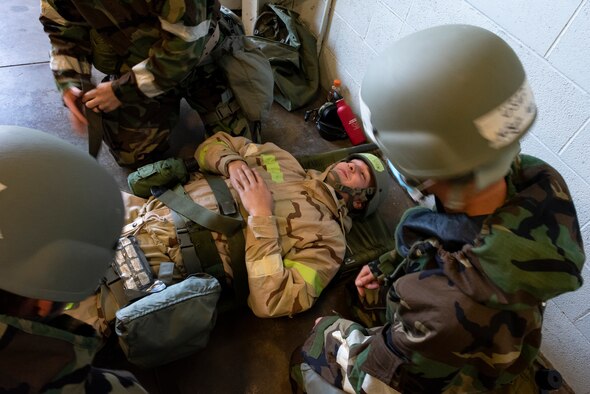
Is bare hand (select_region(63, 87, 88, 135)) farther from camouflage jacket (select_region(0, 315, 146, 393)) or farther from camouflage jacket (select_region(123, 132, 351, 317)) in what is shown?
camouflage jacket (select_region(0, 315, 146, 393))

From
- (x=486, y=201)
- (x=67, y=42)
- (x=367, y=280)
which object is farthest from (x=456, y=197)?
(x=67, y=42)

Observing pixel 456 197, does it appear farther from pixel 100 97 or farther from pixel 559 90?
pixel 100 97

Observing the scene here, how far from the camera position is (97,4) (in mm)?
1690

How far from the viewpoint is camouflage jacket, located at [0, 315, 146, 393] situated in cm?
74

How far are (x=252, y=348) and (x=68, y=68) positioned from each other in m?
1.65

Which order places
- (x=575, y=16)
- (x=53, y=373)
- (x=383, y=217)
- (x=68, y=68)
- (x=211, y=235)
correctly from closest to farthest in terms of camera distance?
1. (x=53, y=373)
2. (x=575, y=16)
3. (x=211, y=235)
4. (x=68, y=68)
5. (x=383, y=217)

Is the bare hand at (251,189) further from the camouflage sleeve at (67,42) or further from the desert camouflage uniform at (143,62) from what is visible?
the camouflage sleeve at (67,42)

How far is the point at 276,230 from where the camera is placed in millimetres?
1630

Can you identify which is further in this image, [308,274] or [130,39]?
[130,39]

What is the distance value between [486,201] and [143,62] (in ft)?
5.23

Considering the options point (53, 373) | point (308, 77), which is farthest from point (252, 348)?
point (308, 77)

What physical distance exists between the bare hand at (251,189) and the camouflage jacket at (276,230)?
41 mm

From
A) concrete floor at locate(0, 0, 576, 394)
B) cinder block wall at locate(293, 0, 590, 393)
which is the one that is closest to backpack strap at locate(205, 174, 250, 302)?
concrete floor at locate(0, 0, 576, 394)

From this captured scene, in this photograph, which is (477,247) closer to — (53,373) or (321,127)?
(53,373)
